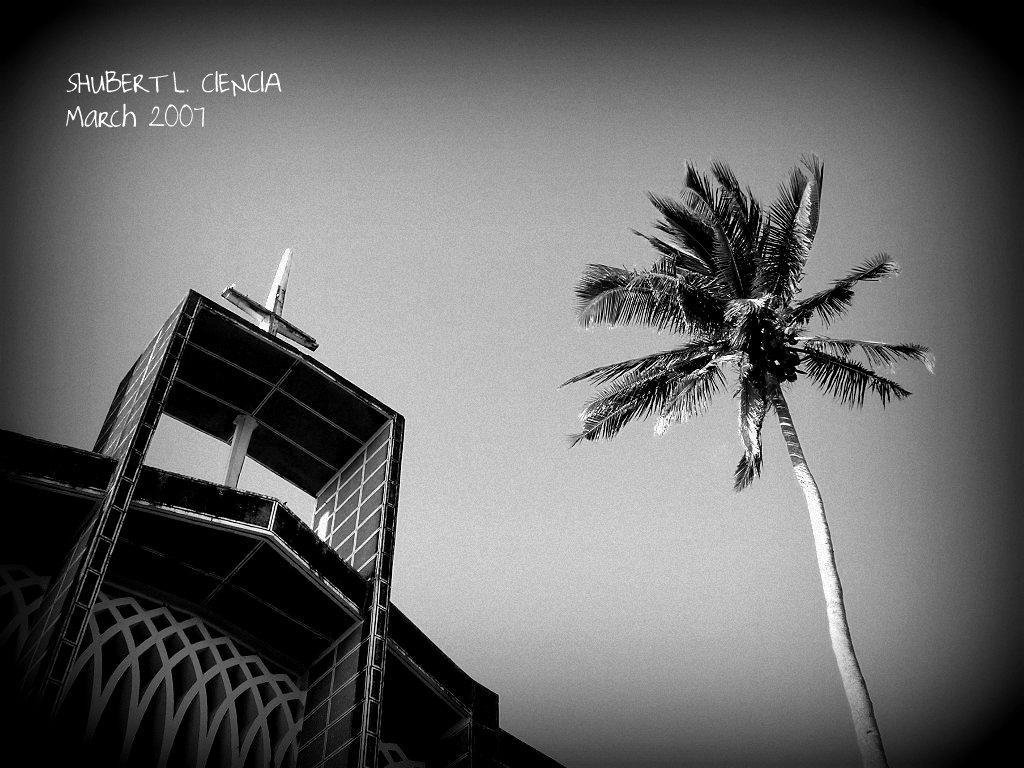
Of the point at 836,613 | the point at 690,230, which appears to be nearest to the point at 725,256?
the point at 690,230

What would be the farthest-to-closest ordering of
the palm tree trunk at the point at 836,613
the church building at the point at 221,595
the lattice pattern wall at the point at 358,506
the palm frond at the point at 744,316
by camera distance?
the palm frond at the point at 744,316, the lattice pattern wall at the point at 358,506, the palm tree trunk at the point at 836,613, the church building at the point at 221,595

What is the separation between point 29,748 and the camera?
11469 mm

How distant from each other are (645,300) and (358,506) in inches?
324

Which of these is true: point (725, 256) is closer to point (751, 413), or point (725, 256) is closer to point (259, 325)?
point (751, 413)

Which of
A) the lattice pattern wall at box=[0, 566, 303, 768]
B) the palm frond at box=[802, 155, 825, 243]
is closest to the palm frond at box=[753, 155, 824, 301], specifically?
the palm frond at box=[802, 155, 825, 243]

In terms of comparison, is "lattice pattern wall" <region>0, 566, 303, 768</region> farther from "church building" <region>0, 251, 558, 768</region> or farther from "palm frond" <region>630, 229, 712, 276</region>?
"palm frond" <region>630, 229, 712, 276</region>

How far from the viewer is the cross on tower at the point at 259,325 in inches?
802

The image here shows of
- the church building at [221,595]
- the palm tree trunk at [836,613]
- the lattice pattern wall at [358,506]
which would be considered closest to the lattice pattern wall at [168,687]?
the church building at [221,595]

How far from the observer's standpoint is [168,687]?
48.4 feet

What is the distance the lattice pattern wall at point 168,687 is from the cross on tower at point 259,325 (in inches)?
172

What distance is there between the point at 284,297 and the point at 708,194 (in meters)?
10.4

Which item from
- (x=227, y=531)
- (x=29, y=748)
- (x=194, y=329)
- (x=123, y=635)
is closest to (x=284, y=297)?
(x=194, y=329)

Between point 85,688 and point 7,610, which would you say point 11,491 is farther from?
point 85,688

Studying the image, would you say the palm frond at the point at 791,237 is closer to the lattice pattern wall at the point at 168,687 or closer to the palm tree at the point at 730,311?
the palm tree at the point at 730,311
